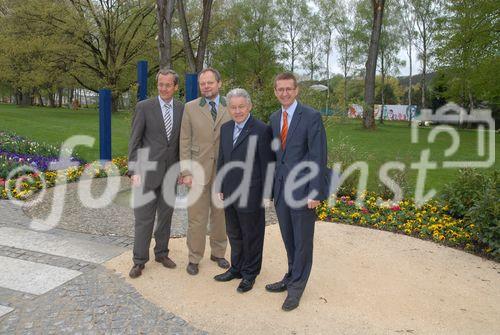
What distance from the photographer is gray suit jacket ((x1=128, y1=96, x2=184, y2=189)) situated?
4.58 meters

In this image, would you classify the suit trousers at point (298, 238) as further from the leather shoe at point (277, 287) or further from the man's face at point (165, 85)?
the man's face at point (165, 85)

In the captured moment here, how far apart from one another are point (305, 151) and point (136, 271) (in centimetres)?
225

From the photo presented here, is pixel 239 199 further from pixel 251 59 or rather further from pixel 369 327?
pixel 251 59

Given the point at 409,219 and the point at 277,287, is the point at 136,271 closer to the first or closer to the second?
the point at 277,287

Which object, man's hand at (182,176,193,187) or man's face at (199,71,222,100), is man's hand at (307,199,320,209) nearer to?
man's hand at (182,176,193,187)

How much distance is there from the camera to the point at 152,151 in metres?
4.59

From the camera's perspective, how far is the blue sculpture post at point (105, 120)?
34.3ft

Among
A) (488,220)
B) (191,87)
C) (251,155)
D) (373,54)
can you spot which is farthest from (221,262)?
(373,54)

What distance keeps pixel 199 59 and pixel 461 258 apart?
541 inches

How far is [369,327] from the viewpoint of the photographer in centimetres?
371

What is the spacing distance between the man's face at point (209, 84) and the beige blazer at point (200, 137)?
100mm

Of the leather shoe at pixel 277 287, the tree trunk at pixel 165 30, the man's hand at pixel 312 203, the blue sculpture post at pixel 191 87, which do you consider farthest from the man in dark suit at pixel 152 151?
the tree trunk at pixel 165 30

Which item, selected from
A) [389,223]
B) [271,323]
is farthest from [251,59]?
[271,323]

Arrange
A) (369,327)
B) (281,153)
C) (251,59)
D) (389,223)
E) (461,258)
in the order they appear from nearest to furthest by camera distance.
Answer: (369,327), (281,153), (461,258), (389,223), (251,59)
